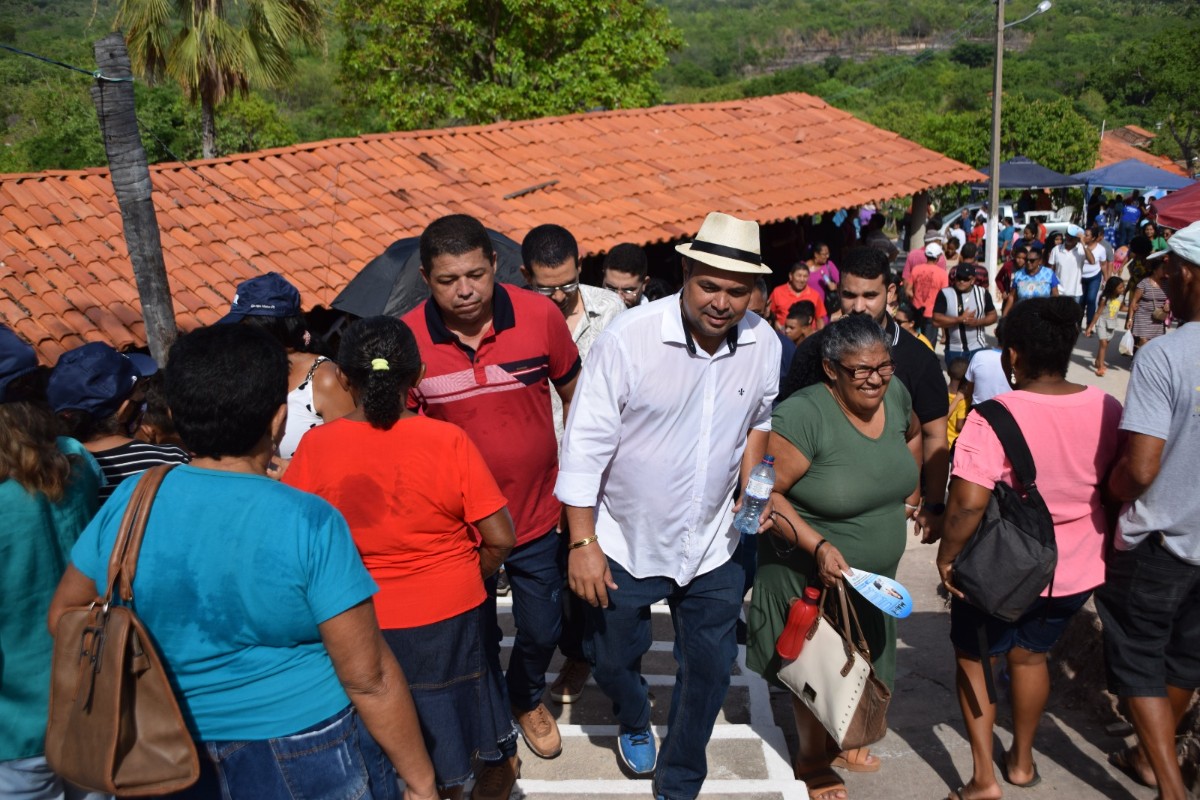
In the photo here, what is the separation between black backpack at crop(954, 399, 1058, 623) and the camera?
326 centimetres

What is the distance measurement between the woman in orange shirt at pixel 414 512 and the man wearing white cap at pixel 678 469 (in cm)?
42

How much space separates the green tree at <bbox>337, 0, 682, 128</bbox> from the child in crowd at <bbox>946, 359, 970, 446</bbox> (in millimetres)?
13170

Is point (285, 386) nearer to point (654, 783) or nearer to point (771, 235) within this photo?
point (654, 783)

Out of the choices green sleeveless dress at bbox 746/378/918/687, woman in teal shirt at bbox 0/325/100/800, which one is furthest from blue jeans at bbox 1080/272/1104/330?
woman in teal shirt at bbox 0/325/100/800

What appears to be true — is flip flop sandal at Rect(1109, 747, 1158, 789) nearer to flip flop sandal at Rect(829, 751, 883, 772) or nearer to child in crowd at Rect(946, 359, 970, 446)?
flip flop sandal at Rect(829, 751, 883, 772)

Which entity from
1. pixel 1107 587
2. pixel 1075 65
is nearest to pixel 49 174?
pixel 1107 587

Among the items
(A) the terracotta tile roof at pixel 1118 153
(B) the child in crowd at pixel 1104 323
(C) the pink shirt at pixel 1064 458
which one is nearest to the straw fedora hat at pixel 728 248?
(C) the pink shirt at pixel 1064 458

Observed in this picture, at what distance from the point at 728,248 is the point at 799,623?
51.3 inches

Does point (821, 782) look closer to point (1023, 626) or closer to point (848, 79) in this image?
point (1023, 626)

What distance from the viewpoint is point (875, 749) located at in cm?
400

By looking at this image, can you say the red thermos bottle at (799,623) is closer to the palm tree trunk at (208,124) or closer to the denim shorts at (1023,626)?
the denim shorts at (1023,626)

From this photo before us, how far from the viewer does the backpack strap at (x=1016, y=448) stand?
10.7 feet

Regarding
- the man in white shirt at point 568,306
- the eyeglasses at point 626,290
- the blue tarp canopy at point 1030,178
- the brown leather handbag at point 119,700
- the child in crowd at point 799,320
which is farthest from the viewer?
the blue tarp canopy at point 1030,178

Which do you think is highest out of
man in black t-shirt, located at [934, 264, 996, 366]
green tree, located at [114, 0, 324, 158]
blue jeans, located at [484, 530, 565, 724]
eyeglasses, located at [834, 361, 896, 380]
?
green tree, located at [114, 0, 324, 158]
